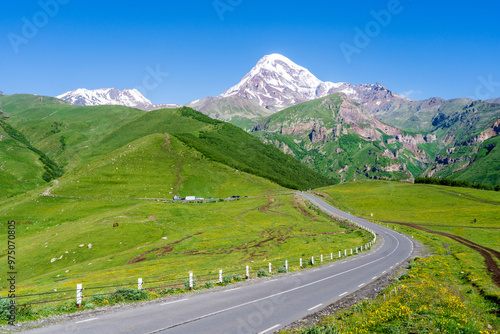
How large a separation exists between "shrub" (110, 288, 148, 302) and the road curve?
197 cm

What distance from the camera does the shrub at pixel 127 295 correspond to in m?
21.0

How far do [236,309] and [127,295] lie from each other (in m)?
8.60

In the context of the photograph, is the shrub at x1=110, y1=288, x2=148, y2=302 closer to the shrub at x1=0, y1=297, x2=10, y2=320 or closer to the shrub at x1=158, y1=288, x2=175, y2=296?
the shrub at x1=158, y1=288, x2=175, y2=296

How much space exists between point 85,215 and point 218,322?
4485 inches

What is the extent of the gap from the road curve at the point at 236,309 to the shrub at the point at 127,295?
6.48 feet

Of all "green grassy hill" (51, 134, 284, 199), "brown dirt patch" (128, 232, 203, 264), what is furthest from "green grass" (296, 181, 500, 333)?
"green grassy hill" (51, 134, 284, 199)

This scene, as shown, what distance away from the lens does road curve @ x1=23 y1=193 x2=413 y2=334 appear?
15755 millimetres

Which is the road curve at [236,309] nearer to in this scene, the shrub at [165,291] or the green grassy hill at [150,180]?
the shrub at [165,291]

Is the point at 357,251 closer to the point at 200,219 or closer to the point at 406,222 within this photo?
the point at 200,219

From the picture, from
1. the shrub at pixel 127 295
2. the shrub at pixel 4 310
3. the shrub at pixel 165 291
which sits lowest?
the shrub at pixel 165 291

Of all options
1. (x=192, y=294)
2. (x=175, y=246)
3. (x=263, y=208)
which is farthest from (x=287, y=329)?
(x=263, y=208)

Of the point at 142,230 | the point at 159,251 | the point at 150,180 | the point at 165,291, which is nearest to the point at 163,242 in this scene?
the point at 159,251

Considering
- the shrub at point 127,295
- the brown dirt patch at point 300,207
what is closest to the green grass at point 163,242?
the brown dirt patch at point 300,207

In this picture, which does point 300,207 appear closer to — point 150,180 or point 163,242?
point 163,242
